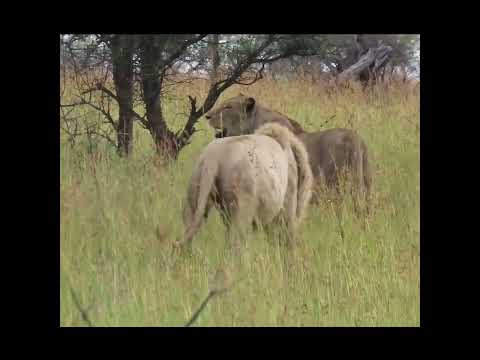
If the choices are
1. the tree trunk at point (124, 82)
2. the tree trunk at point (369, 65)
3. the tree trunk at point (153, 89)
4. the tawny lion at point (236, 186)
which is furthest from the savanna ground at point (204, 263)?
the tree trunk at point (369, 65)

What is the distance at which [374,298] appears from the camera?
4418mm

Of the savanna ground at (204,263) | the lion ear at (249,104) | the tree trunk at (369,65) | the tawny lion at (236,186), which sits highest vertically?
the tree trunk at (369,65)

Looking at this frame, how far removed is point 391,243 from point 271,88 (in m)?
6.18

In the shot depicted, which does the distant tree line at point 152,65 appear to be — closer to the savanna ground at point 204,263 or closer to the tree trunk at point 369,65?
the savanna ground at point 204,263

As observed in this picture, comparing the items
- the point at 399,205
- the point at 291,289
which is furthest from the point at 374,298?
the point at 399,205

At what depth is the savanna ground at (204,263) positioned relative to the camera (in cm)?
414

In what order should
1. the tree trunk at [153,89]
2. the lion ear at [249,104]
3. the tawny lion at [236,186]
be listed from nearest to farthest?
the tawny lion at [236,186] → the lion ear at [249,104] → the tree trunk at [153,89]

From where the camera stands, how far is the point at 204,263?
477 cm

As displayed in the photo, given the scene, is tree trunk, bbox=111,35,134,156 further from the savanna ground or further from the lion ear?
the lion ear

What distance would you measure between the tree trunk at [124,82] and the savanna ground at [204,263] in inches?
37.5

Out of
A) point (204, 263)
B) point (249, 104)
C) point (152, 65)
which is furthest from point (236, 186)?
point (152, 65)
